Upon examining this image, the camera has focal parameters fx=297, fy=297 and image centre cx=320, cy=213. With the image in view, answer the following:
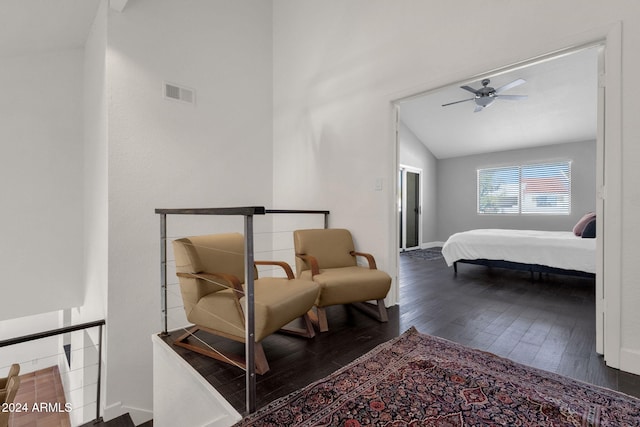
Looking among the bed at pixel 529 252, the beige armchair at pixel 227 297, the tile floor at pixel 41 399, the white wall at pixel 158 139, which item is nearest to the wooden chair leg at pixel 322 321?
the beige armchair at pixel 227 297

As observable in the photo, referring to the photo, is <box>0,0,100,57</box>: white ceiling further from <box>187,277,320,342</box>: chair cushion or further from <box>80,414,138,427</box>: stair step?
<box>80,414,138,427</box>: stair step

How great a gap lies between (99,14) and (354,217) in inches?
135

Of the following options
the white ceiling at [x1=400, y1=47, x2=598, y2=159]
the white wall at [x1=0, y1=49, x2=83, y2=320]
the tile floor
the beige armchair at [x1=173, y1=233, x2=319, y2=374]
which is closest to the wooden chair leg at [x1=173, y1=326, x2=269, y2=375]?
the beige armchair at [x1=173, y1=233, x2=319, y2=374]

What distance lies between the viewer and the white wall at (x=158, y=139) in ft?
9.28

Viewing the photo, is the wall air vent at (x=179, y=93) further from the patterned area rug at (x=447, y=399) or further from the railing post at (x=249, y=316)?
the patterned area rug at (x=447, y=399)

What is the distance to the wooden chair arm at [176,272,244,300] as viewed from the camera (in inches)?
73.6

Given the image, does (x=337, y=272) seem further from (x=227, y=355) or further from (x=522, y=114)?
(x=522, y=114)

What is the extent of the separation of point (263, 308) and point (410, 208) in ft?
21.2

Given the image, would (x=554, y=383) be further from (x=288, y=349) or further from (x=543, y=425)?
(x=288, y=349)

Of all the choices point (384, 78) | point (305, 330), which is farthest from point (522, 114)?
point (305, 330)

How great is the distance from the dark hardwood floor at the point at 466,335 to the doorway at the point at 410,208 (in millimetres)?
3605

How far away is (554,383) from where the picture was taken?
160 centimetres

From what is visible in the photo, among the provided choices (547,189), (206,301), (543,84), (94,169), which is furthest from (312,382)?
(547,189)

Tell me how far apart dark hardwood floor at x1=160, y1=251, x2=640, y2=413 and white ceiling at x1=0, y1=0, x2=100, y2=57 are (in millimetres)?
3376
